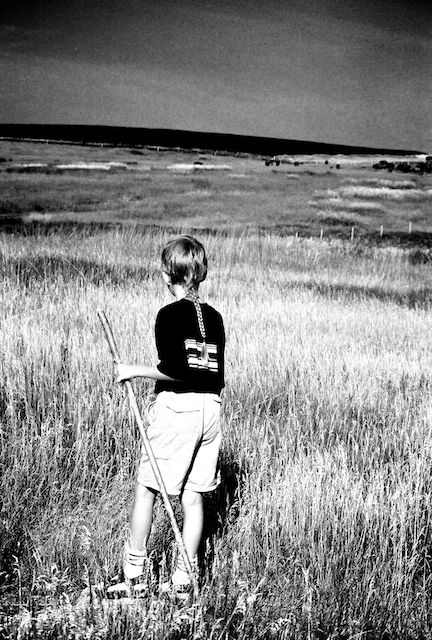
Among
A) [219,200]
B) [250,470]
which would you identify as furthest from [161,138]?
[250,470]

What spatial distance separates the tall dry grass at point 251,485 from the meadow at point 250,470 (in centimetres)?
2

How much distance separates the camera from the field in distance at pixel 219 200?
102ft

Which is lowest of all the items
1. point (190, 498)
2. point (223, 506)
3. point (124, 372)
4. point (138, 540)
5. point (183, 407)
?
point (223, 506)

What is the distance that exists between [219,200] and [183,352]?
43.0 m

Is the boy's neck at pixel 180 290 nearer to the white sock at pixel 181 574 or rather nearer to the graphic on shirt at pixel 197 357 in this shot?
the graphic on shirt at pixel 197 357

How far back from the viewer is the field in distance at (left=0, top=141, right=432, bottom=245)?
31016mm

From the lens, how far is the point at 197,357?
Answer: 9.23 ft

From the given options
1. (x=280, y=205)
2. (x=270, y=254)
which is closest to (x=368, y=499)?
(x=270, y=254)

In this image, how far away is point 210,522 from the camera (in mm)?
3541

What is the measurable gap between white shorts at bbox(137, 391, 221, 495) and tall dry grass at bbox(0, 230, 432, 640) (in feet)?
1.17

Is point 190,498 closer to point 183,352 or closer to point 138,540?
point 138,540

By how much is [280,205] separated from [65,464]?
130 feet

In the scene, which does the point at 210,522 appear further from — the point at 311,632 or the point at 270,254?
the point at 270,254

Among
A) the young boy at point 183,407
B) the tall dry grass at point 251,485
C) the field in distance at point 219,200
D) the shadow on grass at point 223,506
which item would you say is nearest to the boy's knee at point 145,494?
the young boy at point 183,407
